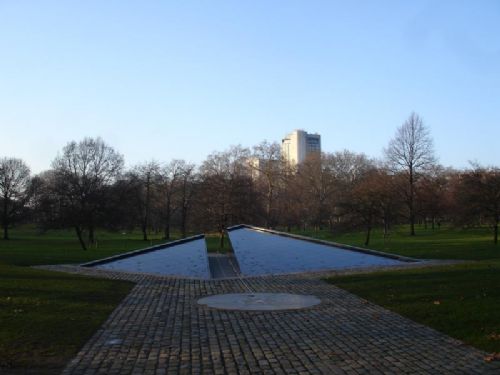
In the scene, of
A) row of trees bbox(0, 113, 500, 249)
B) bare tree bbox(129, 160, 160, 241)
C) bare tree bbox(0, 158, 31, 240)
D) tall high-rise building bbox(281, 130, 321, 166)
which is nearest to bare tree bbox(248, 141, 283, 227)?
row of trees bbox(0, 113, 500, 249)

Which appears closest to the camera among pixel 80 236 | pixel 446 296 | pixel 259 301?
pixel 446 296

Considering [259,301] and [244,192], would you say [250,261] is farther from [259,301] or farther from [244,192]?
[244,192]

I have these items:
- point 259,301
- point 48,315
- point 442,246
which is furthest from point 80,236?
point 48,315

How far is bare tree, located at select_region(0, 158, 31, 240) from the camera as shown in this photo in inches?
2630

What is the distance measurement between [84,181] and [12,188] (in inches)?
935

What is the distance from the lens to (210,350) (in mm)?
8188

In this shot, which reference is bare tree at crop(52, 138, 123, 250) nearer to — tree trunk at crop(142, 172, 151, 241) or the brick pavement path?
tree trunk at crop(142, 172, 151, 241)

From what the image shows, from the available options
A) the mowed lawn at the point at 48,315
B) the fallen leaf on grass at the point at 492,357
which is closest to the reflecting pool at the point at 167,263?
the mowed lawn at the point at 48,315

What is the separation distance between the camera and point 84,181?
168 ft

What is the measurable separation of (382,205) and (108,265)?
25.9m

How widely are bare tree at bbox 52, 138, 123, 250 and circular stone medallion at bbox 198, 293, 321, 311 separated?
3321cm

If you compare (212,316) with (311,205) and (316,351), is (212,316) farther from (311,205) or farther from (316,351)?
(311,205)

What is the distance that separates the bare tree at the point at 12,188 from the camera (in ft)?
219

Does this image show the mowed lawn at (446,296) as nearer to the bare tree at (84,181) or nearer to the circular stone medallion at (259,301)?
the circular stone medallion at (259,301)
